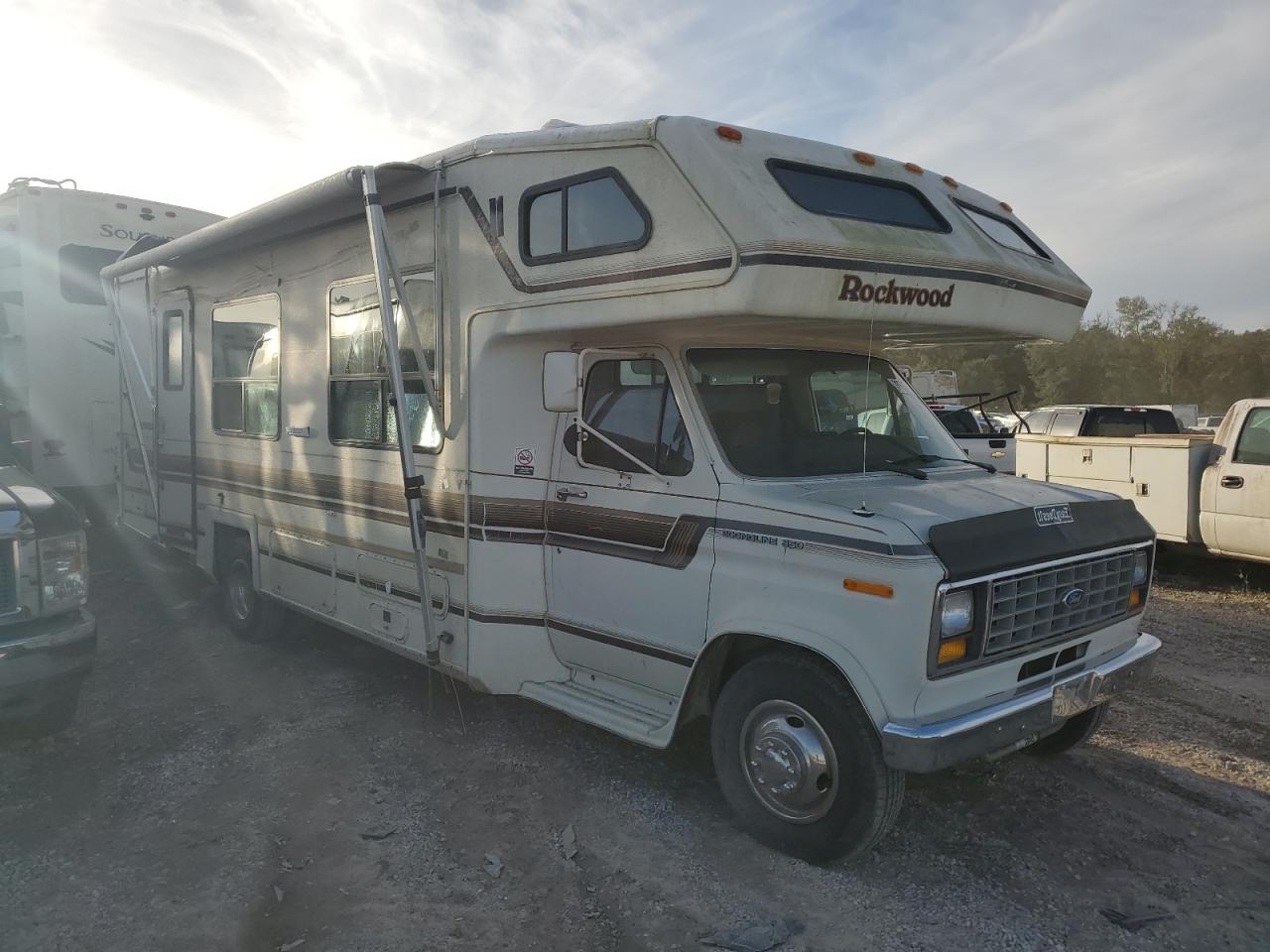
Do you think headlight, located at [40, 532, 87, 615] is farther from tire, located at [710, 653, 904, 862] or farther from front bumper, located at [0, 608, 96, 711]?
tire, located at [710, 653, 904, 862]

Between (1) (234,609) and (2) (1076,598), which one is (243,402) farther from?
(2) (1076,598)

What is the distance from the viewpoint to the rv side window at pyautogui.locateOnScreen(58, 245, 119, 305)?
30.3 ft

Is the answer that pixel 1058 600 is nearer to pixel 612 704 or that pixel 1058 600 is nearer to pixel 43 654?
pixel 612 704

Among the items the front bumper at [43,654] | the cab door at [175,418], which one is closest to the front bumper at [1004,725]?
the front bumper at [43,654]

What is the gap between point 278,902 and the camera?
3.62 m

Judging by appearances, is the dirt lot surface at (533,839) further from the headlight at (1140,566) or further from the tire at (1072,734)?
the headlight at (1140,566)

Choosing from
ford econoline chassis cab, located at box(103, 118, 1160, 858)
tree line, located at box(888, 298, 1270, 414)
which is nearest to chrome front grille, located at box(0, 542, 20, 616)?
ford econoline chassis cab, located at box(103, 118, 1160, 858)

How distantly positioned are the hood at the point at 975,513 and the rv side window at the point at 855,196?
46.1 inches

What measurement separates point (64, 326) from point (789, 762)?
8924mm

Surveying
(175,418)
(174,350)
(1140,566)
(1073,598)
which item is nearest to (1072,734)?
(1140,566)

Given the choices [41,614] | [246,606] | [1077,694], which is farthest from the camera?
[246,606]

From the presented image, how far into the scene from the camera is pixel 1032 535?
3754 mm

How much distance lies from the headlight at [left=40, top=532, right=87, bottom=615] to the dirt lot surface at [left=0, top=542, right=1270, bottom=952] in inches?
33.5

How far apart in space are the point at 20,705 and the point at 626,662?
116 inches
